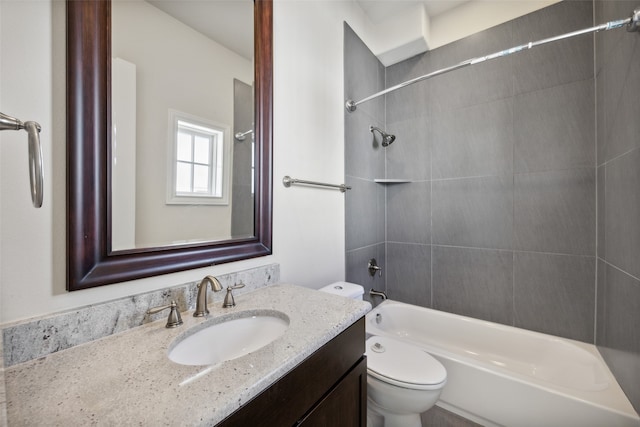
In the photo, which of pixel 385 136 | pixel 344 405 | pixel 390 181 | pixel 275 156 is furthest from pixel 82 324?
pixel 385 136

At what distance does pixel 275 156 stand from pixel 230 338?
2.56ft

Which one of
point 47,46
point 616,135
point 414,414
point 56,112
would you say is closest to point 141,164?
point 56,112

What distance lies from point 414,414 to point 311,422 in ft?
2.98

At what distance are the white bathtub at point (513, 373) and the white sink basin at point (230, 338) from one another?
0.99 meters

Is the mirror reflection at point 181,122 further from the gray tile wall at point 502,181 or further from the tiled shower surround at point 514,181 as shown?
the gray tile wall at point 502,181

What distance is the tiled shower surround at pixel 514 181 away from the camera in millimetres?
1205

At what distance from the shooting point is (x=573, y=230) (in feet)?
5.07

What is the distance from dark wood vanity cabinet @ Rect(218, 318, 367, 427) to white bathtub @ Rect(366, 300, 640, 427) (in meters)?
0.81

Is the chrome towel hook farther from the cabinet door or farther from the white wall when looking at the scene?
the cabinet door

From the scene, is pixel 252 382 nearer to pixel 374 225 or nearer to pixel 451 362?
pixel 451 362

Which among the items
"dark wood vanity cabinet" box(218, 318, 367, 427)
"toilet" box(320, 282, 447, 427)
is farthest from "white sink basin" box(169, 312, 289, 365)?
"toilet" box(320, 282, 447, 427)

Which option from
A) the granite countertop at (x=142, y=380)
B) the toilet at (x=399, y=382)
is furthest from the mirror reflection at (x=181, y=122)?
the toilet at (x=399, y=382)

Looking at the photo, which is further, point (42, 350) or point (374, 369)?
point (374, 369)

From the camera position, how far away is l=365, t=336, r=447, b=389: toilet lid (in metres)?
1.14
